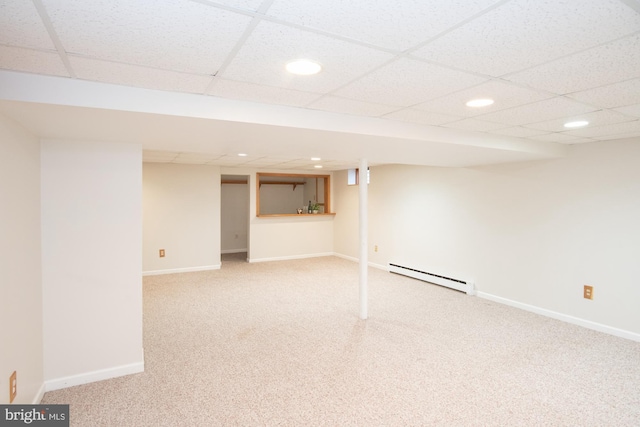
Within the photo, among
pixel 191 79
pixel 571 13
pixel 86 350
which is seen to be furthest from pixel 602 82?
pixel 86 350

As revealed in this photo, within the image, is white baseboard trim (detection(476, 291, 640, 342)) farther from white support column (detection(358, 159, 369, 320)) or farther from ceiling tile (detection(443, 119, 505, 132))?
ceiling tile (detection(443, 119, 505, 132))

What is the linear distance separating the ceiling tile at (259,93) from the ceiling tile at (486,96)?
79cm

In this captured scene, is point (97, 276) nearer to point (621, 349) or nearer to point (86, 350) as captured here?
point (86, 350)

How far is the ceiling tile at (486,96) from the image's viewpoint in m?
1.90

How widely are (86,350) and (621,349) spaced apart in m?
4.67

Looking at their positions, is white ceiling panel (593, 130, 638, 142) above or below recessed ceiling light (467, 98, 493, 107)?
above

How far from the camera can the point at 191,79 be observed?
1750mm

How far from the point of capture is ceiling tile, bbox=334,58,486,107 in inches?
63.9

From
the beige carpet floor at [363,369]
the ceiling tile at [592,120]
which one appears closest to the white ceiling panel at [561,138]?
the ceiling tile at [592,120]

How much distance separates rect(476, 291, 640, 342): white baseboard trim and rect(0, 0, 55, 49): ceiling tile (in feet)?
16.4

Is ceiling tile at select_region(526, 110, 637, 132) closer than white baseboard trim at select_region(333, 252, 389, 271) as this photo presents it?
Yes

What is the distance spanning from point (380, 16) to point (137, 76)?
1231mm

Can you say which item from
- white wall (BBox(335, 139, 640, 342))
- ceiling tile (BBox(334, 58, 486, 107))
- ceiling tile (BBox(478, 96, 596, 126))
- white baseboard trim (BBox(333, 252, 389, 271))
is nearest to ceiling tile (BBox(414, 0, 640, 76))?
ceiling tile (BBox(334, 58, 486, 107))

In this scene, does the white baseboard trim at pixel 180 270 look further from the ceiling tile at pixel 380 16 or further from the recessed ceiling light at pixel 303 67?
the ceiling tile at pixel 380 16
